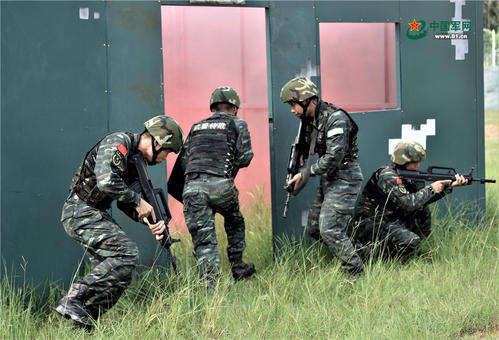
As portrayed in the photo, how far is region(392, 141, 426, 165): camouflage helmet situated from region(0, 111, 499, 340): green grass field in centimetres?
73

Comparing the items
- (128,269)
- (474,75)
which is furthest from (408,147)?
(128,269)

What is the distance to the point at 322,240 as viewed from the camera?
16.9 ft

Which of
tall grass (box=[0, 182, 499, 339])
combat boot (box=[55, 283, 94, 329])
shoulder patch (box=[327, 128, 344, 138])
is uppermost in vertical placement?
shoulder patch (box=[327, 128, 344, 138])

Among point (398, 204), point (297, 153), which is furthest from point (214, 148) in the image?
point (398, 204)

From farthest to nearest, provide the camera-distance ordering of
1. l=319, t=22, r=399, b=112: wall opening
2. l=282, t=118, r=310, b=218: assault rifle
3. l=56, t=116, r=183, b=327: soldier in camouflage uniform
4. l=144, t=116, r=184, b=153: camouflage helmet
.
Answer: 1. l=319, t=22, r=399, b=112: wall opening
2. l=282, t=118, r=310, b=218: assault rifle
3. l=144, t=116, r=184, b=153: camouflage helmet
4. l=56, t=116, r=183, b=327: soldier in camouflage uniform

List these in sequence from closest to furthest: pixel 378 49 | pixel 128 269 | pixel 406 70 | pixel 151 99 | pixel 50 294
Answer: pixel 128 269, pixel 50 294, pixel 151 99, pixel 406 70, pixel 378 49

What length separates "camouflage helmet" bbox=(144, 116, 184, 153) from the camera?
3861 millimetres

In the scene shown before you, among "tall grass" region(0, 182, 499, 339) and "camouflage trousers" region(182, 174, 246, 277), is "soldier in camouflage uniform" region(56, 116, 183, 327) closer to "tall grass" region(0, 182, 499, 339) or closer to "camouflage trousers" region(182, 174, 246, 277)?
"tall grass" region(0, 182, 499, 339)

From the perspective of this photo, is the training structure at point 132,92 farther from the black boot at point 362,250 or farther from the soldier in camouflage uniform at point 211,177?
the black boot at point 362,250

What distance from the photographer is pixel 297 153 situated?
16.2 ft

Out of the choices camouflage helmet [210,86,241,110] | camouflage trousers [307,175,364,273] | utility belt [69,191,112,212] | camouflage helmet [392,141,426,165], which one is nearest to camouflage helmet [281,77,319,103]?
camouflage helmet [210,86,241,110]

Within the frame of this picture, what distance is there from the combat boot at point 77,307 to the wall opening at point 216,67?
8.59ft

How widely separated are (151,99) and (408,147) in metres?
2.08

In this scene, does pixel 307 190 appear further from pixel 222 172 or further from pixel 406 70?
pixel 406 70
